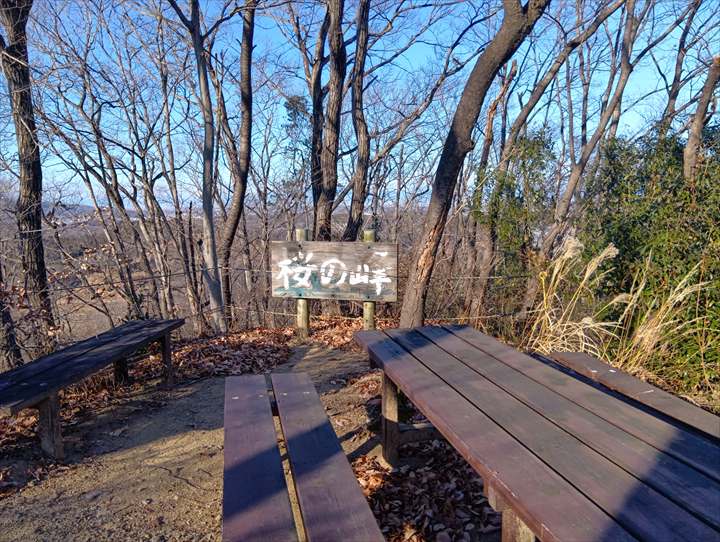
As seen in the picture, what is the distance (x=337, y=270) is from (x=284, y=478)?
4.14 meters

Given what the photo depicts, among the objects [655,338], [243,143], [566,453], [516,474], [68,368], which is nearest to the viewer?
[516,474]

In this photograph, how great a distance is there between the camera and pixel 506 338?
5.65 meters

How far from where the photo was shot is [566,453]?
62.4 inches

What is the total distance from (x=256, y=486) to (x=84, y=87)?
953cm

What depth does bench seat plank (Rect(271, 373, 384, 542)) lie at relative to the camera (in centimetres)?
146

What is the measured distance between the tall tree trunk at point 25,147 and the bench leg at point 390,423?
479 cm

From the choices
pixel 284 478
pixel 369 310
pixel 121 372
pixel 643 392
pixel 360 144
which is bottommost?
pixel 121 372

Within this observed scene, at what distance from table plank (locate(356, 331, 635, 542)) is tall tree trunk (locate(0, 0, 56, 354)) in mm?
5610

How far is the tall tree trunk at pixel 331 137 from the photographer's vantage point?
8492mm

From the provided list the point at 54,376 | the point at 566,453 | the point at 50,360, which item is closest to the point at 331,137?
the point at 50,360

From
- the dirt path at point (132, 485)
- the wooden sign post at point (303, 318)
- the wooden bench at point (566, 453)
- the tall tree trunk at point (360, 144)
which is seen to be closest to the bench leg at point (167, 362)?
the dirt path at point (132, 485)

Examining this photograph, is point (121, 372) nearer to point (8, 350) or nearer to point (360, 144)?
point (8, 350)

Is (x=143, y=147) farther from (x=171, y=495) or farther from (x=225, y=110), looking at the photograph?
(x=171, y=495)

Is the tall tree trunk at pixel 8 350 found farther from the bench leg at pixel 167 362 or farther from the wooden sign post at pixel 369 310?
the wooden sign post at pixel 369 310
